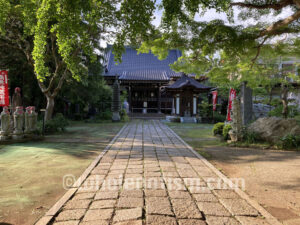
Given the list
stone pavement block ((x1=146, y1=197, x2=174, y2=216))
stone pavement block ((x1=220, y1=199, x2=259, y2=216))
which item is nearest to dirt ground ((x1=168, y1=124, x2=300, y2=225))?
stone pavement block ((x1=220, y1=199, x2=259, y2=216))

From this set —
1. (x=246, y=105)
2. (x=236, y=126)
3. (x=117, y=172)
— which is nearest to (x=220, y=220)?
(x=117, y=172)

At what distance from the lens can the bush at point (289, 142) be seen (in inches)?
257

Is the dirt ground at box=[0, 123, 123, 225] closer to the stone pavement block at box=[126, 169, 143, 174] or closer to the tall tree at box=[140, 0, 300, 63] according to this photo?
the stone pavement block at box=[126, 169, 143, 174]

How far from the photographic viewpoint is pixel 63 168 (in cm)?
421

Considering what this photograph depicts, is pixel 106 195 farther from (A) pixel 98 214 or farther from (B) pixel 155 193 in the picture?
(B) pixel 155 193

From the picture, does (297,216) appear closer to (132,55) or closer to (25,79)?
(25,79)

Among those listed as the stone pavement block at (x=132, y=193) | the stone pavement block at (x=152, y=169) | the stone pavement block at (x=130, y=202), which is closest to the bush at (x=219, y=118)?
the stone pavement block at (x=152, y=169)

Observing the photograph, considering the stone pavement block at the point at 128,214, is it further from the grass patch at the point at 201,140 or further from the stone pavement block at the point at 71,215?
the grass patch at the point at 201,140

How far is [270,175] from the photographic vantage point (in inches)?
156

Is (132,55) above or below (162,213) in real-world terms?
above

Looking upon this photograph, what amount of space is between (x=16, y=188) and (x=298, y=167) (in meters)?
5.80

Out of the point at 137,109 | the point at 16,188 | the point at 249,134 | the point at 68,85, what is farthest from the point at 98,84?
the point at 16,188

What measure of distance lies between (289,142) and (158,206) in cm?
611

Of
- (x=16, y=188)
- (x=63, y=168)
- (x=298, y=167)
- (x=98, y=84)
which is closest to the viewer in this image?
(x=16, y=188)
